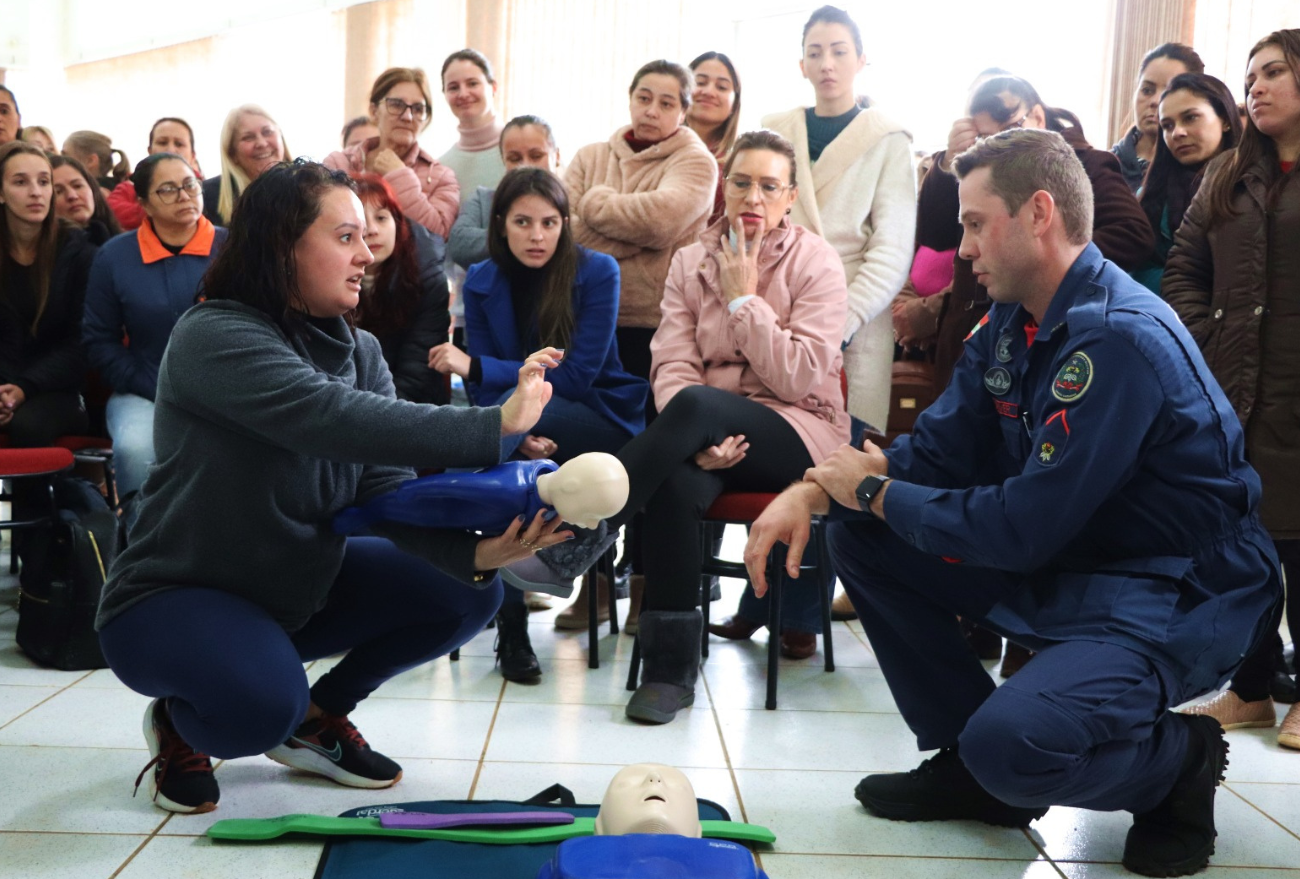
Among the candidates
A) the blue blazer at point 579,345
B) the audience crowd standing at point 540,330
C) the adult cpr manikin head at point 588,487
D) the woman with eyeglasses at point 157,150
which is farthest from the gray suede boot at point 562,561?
the woman with eyeglasses at point 157,150

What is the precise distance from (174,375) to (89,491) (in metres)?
1.72

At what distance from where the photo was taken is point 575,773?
208 centimetres

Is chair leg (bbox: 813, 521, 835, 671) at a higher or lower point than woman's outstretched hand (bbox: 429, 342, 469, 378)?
lower

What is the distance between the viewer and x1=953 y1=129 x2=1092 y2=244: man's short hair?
5.92ft

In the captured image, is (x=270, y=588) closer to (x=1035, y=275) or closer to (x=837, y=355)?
(x=1035, y=275)

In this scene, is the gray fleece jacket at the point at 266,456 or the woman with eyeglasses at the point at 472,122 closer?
the gray fleece jacket at the point at 266,456

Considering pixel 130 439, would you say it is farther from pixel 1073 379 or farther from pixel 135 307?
pixel 1073 379

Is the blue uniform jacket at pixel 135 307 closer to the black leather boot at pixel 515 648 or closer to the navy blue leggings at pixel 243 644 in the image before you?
the black leather boot at pixel 515 648

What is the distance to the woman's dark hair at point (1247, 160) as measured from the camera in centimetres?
248

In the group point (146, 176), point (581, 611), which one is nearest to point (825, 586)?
point (581, 611)

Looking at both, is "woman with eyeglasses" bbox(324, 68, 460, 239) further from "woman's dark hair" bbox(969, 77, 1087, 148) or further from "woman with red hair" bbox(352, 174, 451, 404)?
"woman's dark hair" bbox(969, 77, 1087, 148)

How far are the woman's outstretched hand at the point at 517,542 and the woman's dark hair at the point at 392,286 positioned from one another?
1508 mm

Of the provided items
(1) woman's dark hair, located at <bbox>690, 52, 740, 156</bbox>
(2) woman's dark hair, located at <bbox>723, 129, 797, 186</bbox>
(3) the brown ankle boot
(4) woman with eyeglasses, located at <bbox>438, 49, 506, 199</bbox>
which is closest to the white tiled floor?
(3) the brown ankle boot

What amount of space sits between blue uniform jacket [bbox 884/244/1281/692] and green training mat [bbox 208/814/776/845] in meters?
0.54
